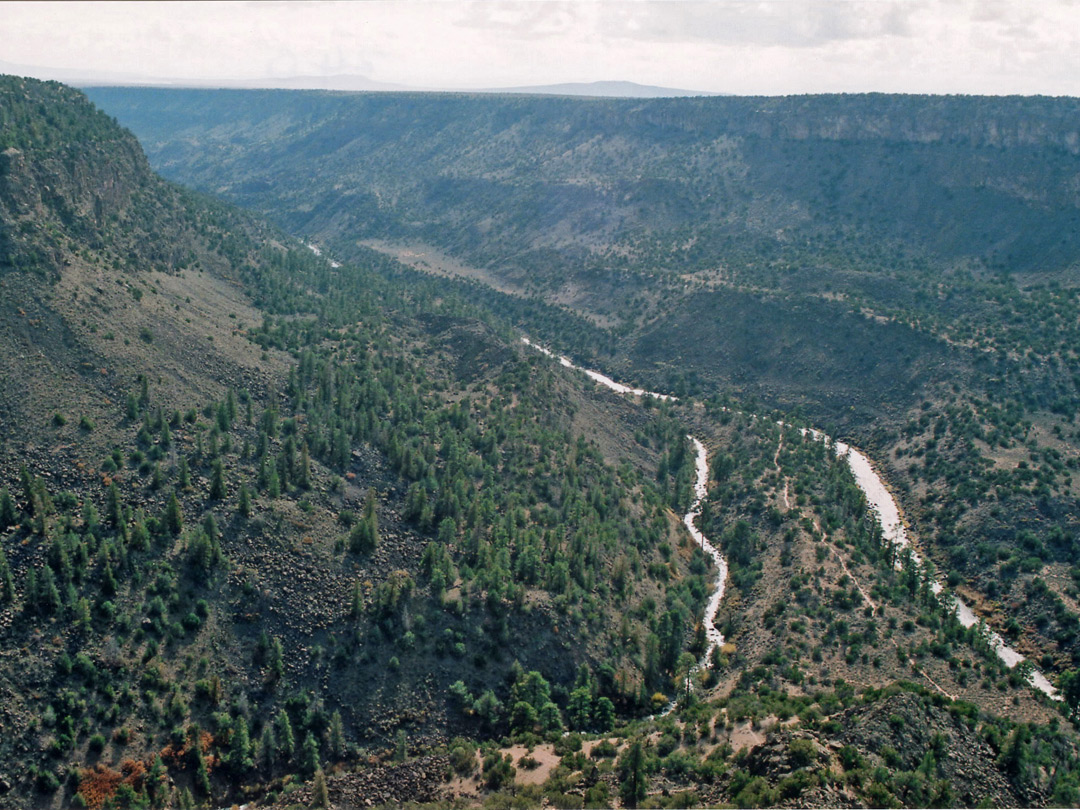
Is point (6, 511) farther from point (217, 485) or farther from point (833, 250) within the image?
point (833, 250)

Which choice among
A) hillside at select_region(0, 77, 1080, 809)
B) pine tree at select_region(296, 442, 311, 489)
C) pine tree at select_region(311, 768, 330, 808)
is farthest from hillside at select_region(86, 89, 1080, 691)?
pine tree at select_region(296, 442, 311, 489)

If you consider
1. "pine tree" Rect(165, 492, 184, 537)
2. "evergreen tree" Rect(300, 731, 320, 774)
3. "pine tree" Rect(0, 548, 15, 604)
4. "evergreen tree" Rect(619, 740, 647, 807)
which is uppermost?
"pine tree" Rect(165, 492, 184, 537)

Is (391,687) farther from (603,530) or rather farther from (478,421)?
(478,421)

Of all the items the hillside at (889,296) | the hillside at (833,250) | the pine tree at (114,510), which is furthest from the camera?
the hillside at (833,250)

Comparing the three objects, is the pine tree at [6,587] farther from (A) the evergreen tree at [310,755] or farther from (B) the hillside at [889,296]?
(B) the hillside at [889,296]

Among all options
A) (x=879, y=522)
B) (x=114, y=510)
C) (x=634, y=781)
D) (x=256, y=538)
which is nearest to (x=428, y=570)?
(x=256, y=538)

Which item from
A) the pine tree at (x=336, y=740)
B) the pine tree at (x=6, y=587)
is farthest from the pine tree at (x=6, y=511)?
the pine tree at (x=336, y=740)

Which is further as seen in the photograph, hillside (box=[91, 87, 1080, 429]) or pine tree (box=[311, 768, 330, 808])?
hillside (box=[91, 87, 1080, 429])

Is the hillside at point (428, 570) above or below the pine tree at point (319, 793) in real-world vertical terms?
above

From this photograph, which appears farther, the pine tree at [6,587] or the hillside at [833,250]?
the hillside at [833,250]

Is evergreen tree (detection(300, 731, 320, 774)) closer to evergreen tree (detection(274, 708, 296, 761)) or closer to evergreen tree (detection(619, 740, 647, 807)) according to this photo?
evergreen tree (detection(274, 708, 296, 761))
